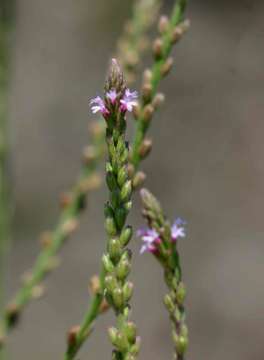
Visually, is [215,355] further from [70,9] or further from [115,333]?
[115,333]

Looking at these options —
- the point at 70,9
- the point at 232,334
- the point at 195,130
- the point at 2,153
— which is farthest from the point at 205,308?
the point at 2,153

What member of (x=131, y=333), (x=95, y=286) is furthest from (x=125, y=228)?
(x=95, y=286)

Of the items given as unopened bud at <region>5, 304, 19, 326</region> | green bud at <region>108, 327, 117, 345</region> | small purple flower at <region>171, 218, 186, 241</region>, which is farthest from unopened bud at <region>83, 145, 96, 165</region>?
green bud at <region>108, 327, 117, 345</region>

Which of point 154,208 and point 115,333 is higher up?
point 154,208

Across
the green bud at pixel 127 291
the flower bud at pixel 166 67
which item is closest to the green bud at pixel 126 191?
the green bud at pixel 127 291

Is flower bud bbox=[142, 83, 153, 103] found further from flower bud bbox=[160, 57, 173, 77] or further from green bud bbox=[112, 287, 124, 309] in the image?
green bud bbox=[112, 287, 124, 309]

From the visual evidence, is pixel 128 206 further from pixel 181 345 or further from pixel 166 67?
pixel 166 67
